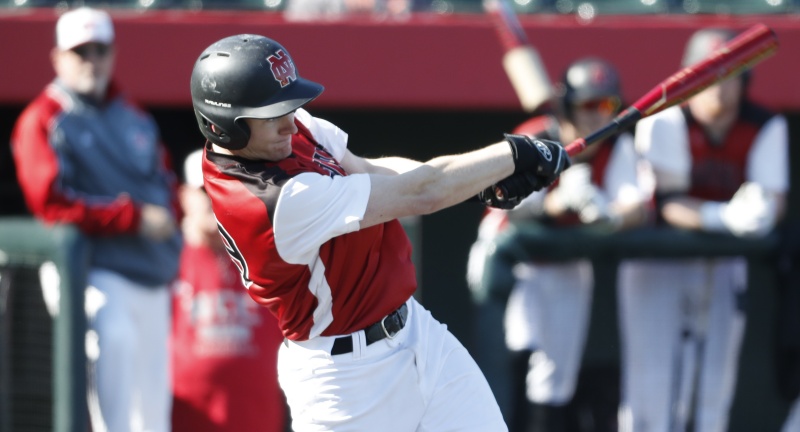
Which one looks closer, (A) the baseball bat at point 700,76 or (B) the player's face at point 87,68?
(A) the baseball bat at point 700,76

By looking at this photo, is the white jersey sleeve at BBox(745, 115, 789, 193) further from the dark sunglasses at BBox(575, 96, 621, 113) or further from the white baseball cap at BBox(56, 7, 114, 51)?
the white baseball cap at BBox(56, 7, 114, 51)

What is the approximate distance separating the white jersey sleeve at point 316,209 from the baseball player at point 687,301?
1.99m

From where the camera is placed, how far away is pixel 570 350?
4742mm

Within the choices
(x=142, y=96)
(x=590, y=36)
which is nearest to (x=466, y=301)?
(x=590, y=36)

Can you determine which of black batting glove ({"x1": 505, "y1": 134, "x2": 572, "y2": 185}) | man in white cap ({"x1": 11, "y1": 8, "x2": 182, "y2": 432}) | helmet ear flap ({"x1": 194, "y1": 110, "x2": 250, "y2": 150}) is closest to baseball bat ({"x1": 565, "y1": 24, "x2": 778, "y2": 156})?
black batting glove ({"x1": 505, "y1": 134, "x2": 572, "y2": 185})

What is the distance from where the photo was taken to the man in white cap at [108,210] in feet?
15.2

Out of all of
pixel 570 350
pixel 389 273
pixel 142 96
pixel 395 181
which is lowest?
pixel 570 350

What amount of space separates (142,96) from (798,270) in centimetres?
297

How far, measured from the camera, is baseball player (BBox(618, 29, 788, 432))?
15.4 feet

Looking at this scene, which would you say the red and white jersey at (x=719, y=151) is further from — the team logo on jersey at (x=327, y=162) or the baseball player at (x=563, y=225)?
the team logo on jersey at (x=327, y=162)

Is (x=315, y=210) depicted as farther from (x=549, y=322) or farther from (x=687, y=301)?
(x=687, y=301)

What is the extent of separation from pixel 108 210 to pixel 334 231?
1.86 metres

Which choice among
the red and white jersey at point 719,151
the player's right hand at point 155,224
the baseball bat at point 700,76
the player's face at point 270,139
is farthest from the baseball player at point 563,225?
the player's face at point 270,139

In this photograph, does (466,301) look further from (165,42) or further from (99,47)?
(99,47)
